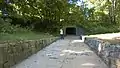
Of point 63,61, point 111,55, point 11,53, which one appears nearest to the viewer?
point 111,55

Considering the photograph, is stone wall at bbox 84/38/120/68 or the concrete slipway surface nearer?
stone wall at bbox 84/38/120/68

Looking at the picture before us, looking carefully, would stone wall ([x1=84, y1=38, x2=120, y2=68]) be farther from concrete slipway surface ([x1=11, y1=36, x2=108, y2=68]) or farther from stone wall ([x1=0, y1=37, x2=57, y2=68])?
stone wall ([x1=0, y1=37, x2=57, y2=68])

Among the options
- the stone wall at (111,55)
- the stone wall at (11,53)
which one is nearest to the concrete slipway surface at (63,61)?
the stone wall at (11,53)

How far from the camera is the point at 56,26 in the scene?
43.3 metres

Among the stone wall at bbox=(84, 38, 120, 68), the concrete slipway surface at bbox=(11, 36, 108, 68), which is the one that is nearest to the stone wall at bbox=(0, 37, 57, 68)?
the concrete slipway surface at bbox=(11, 36, 108, 68)

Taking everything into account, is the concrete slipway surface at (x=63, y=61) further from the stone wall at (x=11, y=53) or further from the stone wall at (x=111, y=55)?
the stone wall at (x=111, y=55)

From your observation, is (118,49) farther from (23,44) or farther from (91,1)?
(91,1)

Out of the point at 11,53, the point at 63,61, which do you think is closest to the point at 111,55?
the point at 63,61

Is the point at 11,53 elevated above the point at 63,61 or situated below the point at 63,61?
above

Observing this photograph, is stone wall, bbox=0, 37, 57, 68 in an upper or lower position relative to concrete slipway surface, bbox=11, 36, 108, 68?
upper

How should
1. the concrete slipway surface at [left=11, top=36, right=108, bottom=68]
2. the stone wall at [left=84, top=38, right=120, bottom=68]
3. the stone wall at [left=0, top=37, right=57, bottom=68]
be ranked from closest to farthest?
the stone wall at [left=84, top=38, right=120, bottom=68] < the stone wall at [left=0, top=37, right=57, bottom=68] < the concrete slipway surface at [left=11, top=36, right=108, bottom=68]

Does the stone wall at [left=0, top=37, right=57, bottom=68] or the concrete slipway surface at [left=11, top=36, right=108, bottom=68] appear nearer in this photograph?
the stone wall at [left=0, top=37, right=57, bottom=68]

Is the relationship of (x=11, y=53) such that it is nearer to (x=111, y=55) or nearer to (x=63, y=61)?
(x=63, y=61)

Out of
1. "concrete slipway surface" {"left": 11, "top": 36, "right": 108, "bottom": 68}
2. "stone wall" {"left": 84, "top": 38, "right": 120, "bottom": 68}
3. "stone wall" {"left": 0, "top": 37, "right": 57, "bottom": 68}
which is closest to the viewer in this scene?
"stone wall" {"left": 84, "top": 38, "right": 120, "bottom": 68}
